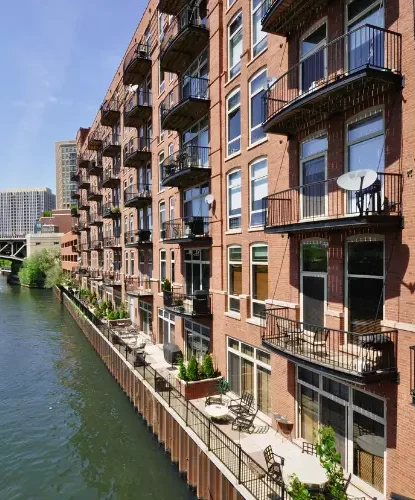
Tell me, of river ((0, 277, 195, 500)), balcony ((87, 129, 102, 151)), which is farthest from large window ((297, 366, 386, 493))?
balcony ((87, 129, 102, 151))

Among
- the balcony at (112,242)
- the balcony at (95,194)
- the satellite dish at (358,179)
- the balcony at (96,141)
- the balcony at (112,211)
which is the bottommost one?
the balcony at (112,242)

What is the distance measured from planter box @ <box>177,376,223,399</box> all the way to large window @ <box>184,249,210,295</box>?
4.26 m

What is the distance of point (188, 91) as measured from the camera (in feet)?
63.5

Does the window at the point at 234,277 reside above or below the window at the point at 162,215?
below

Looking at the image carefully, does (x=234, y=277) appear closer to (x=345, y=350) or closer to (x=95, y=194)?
(x=345, y=350)

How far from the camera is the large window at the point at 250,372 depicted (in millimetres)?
13383

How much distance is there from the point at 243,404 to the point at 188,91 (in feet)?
49.0

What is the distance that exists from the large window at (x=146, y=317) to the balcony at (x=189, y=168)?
1018 centimetres

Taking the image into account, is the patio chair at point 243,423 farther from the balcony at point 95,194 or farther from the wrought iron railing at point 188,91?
the balcony at point 95,194

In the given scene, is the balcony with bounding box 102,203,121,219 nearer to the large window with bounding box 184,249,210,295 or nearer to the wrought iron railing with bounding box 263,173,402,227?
the large window with bounding box 184,249,210,295

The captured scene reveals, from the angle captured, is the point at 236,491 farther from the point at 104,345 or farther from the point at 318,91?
the point at 104,345

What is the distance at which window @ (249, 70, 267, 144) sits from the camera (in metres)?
13.6

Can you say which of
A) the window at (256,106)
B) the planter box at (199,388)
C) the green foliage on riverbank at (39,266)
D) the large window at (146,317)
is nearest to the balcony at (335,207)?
the window at (256,106)

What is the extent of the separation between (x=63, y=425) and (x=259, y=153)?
15.1 meters
